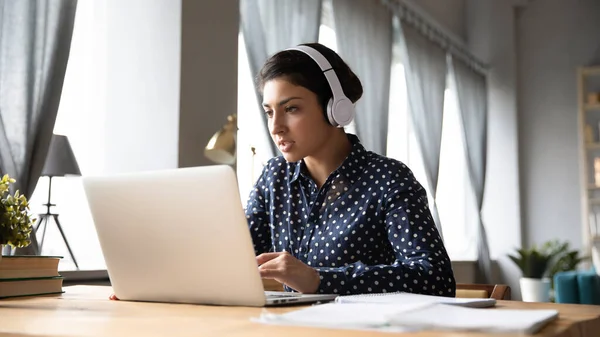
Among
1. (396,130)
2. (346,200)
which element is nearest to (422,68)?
(396,130)

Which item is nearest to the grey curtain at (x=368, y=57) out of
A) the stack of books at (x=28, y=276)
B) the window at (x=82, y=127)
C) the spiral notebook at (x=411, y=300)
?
the window at (x=82, y=127)

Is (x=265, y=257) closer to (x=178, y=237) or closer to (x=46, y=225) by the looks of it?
(x=178, y=237)

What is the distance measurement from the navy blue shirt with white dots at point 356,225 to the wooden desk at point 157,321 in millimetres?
223

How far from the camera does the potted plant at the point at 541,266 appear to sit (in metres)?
6.39

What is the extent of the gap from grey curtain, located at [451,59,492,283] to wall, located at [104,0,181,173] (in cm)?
384

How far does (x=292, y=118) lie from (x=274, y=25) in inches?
81.0

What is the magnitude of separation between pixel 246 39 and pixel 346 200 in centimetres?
192

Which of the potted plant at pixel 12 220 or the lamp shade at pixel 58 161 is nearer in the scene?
the potted plant at pixel 12 220

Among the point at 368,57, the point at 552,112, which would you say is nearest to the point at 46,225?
the point at 368,57

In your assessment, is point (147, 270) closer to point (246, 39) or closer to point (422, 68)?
point (246, 39)

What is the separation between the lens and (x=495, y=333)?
0.80 meters

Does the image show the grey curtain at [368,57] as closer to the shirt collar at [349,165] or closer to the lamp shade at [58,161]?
the lamp shade at [58,161]

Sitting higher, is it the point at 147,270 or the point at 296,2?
the point at 296,2

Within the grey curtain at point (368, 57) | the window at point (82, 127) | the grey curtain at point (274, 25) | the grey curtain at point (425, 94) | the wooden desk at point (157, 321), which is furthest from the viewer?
the grey curtain at point (425, 94)
